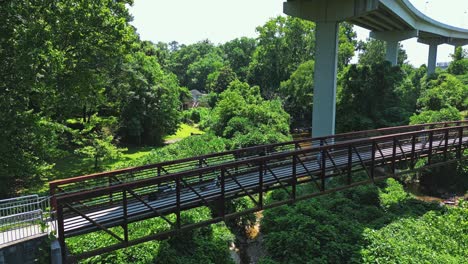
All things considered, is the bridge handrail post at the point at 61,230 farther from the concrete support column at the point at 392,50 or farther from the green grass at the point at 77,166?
the concrete support column at the point at 392,50

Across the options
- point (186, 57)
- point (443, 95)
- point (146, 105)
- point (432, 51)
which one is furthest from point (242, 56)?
point (443, 95)

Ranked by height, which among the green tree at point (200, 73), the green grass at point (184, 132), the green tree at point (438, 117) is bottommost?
the green grass at point (184, 132)

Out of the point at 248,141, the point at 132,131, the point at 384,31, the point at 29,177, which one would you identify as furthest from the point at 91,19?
the point at 384,31

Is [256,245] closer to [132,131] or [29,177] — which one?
[29,177]

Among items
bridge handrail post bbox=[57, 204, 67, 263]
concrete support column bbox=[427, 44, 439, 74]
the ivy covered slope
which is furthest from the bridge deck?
concrete support column bbox=[427, 44, 439, 74]

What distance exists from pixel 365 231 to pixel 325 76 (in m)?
12.7

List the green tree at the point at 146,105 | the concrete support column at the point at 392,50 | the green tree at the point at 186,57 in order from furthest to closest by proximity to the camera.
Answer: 1. the green tree at the point at 186,57
2. the concrete support column at the point at 392,50
3. the green tree at the point at 146,105

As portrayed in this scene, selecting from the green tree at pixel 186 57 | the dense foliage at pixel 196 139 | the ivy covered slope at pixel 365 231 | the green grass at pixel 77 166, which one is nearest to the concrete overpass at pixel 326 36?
the dense foliage at pixel 196 139

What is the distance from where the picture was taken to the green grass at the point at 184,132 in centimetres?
4583

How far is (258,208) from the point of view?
12.3 meters

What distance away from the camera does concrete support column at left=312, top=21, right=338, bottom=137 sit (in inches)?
945

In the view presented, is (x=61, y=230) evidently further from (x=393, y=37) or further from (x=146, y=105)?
(x=393, y=37)

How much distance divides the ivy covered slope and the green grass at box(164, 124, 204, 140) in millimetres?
29969

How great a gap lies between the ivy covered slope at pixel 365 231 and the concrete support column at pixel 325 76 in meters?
6.96
